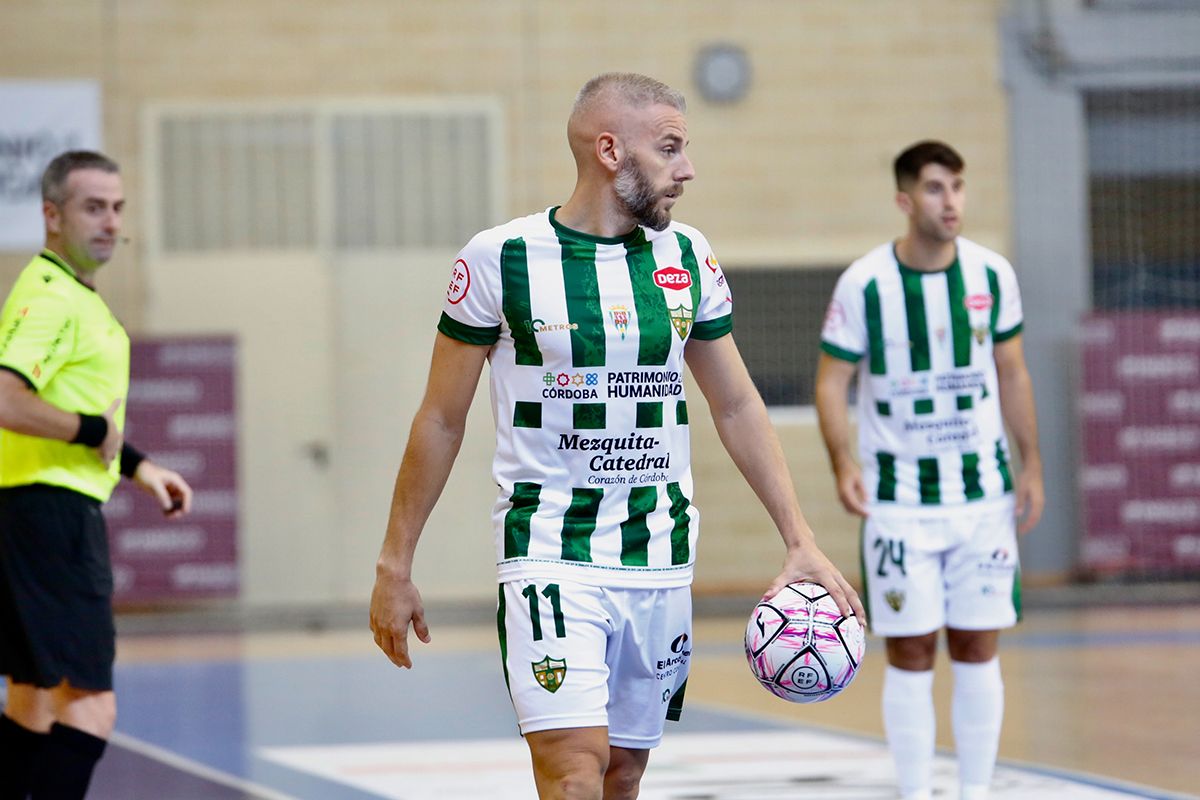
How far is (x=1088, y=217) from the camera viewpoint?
46.1 ft

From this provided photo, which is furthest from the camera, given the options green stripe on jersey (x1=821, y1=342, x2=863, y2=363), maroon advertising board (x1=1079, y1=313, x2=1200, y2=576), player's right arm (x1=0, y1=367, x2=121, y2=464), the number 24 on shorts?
maroon advertising board (x1=1079, y1=313, x2=1200, y2=576)

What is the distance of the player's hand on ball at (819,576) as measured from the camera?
3.48 meters

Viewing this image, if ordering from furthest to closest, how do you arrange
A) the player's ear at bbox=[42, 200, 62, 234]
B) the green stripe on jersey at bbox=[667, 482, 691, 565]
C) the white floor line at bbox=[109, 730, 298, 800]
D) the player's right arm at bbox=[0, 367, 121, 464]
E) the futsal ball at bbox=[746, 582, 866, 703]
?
1. the white floor line at bbox=[109, 730, 298, 800]
2. the player's ear at bbox=[42, 200, 62, 234]
3. the player's right arm at bbox=[0, 367, 121, 464]
4. the green stripe on jersey at bbox=[667, 482, 691, 565]
5. the futsal ball at bbox=[746, 582, 866, 703]

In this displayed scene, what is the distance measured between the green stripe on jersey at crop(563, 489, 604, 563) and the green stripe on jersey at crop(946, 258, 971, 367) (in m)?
2.33

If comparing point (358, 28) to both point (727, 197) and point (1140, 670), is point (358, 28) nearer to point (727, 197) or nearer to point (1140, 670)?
point (727, 197)

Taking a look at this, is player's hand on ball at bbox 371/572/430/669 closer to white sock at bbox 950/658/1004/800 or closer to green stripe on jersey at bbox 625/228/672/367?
green stripe on jersey at bbox 625/228/672/367

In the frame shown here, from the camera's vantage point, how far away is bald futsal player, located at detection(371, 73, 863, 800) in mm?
3490

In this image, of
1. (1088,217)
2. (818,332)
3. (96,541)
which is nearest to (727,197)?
(818,332)

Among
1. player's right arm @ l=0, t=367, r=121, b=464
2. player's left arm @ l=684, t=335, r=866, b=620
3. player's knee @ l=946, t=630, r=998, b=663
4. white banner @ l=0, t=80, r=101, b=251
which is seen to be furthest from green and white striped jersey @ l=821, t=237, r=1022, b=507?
white banner @ l=0, t=80, r=101, b=251

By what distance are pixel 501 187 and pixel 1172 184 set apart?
5.09 meters

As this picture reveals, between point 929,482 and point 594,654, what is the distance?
90.3 inches

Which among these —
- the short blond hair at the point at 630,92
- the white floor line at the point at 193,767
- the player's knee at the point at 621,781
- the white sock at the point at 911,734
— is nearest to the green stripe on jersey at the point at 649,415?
the short blond hair at the point at 630,92

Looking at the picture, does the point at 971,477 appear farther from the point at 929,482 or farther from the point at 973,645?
the point at 973,645

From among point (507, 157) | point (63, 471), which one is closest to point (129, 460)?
point (63, 471)
